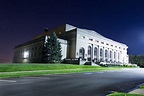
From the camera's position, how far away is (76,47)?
156 feet

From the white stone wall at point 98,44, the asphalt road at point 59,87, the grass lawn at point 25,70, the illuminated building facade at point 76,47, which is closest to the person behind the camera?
the asphalt road at point 59,87

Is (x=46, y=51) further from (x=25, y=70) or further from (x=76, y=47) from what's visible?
(x=25, y=70)

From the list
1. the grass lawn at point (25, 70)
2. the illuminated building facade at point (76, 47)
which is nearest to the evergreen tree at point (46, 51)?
the illuminated building facade at point (76, 47)

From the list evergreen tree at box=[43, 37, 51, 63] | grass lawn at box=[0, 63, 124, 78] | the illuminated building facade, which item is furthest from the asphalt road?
the illuminated building facade

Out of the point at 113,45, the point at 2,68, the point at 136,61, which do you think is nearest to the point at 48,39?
the point at 2,68

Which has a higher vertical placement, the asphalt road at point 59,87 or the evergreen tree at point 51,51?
the evergreen tree at point 51,51

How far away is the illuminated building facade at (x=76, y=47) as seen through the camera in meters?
47.9

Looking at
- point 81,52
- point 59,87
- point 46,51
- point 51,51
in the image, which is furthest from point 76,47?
point 59,87

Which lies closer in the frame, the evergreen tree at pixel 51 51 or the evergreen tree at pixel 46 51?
the evergreen tree at pixel 51 51

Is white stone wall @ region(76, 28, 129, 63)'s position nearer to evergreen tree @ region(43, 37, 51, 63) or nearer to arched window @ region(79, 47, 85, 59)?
arched window @ region(79, 47, 85, 59)

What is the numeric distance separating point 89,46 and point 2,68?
125 ft

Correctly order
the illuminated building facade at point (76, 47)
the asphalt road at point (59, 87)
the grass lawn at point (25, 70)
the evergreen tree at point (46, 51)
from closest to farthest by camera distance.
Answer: the asphalt road at point (59, 87), the grass lawn at point (25, 70), the evergreen tree at point (46, 51), the illuminated building facade at point (76, 47)

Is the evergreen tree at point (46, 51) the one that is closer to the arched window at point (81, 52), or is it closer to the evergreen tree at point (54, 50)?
the evergreen tree at point (54, 50)

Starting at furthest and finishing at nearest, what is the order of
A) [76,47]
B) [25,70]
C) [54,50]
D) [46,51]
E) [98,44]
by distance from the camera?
[98,44] → [76,47] → [46,51] → [54,50] → [25,70]
